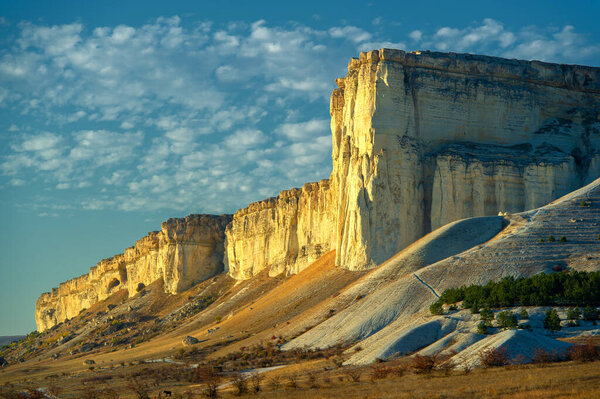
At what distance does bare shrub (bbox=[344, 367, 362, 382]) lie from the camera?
31.3 m

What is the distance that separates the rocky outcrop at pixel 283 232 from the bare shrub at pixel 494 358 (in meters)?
42.7

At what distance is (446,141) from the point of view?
66.9 meters

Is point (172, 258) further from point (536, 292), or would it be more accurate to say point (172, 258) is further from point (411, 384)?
point (411, 384)

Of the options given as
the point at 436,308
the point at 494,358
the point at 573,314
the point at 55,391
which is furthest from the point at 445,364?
the point at 55,391

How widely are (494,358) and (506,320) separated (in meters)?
6.76

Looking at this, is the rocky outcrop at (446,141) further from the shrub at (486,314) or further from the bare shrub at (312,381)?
the bare shrub at (312,381)

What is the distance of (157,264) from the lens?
103 meters

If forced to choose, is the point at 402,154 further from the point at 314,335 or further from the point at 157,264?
the point at 157,264

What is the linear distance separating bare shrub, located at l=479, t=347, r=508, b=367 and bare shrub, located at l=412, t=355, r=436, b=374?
207cm

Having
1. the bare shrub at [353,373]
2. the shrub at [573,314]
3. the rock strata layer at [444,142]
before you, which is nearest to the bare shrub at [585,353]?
the shrub at [573,314]

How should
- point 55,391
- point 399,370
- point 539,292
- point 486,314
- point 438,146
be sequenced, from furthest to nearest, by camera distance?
point 438,146 < point 55,391 < point 539,292 < point 486,314 < point 399,370

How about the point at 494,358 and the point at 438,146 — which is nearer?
the point at 494,358

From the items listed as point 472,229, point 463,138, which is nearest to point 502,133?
point 463,138

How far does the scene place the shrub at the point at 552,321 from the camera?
119 ft
